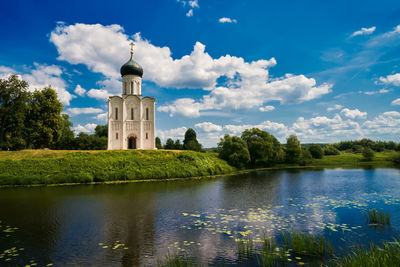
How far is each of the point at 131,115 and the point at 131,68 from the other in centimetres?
879

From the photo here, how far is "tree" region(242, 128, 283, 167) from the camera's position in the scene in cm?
5531

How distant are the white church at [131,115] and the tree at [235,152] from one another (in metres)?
15.6

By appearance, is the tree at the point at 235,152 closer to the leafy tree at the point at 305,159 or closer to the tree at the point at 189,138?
the tree at the point at 189,138

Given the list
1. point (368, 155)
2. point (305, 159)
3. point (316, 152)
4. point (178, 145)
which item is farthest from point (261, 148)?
point (368, 155)

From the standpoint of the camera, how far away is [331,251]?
9.05 m

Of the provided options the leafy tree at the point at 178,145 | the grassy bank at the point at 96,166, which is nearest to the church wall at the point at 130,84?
the grassy bank at the point at 96,166

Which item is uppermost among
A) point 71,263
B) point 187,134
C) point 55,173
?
point 187,134

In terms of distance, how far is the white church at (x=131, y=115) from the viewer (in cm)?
4378

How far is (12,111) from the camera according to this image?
3472 centimetres

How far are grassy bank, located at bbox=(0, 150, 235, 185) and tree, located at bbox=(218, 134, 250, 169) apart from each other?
26.5 feet

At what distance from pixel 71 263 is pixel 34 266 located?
46.5 inches

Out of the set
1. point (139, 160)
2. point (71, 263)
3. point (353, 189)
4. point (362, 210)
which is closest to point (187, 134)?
point (139, 160)

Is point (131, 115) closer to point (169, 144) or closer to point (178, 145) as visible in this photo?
point (178, 145)

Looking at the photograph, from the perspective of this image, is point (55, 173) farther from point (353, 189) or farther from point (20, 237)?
point (353, 189)
